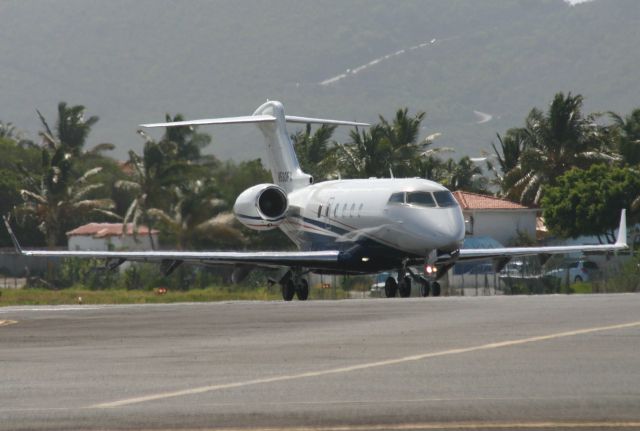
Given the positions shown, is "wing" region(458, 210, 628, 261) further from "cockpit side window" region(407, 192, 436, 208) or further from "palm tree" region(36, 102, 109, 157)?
"palm tree" region(36, 102, 109, 157)

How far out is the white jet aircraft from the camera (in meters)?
38.8

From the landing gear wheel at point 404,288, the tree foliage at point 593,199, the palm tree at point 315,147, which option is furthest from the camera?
the palm tree at point 315,147

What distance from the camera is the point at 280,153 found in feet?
155

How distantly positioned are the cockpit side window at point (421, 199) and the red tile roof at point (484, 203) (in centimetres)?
4015

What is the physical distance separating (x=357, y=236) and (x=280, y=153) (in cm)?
714

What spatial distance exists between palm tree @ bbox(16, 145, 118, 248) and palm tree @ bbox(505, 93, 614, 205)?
24.6m

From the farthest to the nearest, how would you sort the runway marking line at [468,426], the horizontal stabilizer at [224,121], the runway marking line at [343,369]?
the horizontal stabilizer at [224,121] < the runway marking line at [343,369] < the runway marking line at [468,426]

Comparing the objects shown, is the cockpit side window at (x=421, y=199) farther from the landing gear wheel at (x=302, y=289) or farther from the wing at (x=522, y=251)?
the landing gear wheel at (x=302, y=289)

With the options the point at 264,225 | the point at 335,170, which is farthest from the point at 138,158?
the point at 264,225

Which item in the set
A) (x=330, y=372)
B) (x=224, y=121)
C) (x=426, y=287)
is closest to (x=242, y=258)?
(x=426, y=287)

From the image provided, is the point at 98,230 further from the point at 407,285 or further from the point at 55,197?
the point at 407,285

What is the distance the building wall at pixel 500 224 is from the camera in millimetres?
79438

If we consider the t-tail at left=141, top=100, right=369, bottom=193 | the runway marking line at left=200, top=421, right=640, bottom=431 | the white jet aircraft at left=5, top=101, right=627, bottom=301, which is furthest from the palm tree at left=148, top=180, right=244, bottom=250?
the runway marking line at left=200, top=421, right=640, bottom=431

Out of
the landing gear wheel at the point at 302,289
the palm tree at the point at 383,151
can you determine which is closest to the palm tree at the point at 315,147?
the palm tree at the point at 383,151
